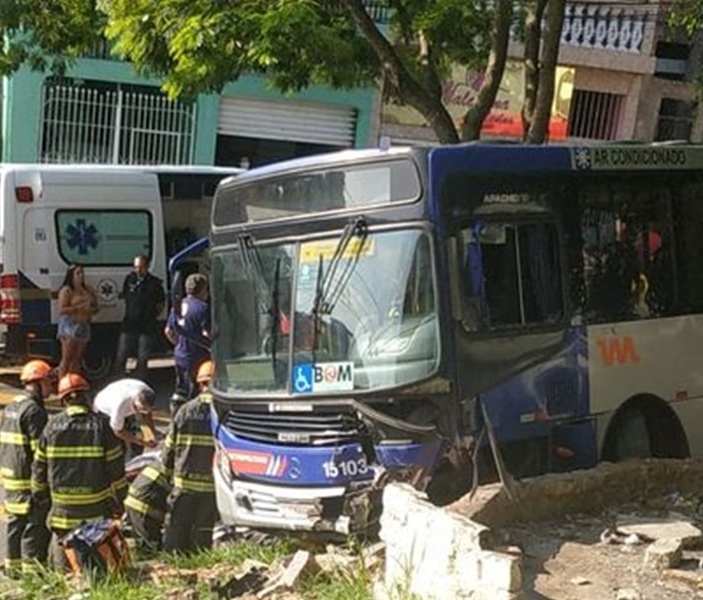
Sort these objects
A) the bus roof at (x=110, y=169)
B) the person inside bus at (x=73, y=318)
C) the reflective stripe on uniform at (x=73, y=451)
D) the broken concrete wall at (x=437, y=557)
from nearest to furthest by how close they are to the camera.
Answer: the broken concrete wall at (x=437, y=557) < the reflective stripe on uniform at (x=73, y=451) < the person inside bus at (x=73, y=318) < the bus roof at (x=110, y=169)

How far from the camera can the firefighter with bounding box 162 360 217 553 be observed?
7789mm

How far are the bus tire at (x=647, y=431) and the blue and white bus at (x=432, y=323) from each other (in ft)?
0.05

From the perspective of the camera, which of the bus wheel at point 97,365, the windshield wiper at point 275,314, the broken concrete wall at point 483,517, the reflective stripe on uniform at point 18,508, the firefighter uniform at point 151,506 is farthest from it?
the bus wheel at point 97,365

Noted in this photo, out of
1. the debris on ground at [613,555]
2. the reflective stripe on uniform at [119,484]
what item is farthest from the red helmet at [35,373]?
the debris on ground at [613,555]

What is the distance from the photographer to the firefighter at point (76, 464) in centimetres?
721

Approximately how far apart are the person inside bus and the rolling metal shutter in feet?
26.2

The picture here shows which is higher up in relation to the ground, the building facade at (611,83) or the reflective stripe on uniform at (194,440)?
the building facade at (611,83)

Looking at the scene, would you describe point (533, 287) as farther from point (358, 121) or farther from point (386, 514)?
point (358, 121)

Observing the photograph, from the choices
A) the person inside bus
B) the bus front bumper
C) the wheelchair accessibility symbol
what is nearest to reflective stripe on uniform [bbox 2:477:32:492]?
the bus front bumper

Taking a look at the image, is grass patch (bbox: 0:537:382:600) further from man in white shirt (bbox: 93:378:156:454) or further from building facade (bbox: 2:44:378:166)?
building facade (bbox: 2:44:378:166)

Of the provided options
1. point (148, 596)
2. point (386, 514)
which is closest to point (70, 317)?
point (148, 596)

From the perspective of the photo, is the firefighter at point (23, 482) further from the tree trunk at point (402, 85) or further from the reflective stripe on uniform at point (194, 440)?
the tree trunk at point (402, 85)

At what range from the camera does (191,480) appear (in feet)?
25.7

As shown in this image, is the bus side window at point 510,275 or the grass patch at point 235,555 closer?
the bus side window at point 510,275
